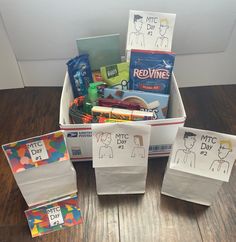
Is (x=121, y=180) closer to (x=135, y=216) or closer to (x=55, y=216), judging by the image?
(x=135, y=216)

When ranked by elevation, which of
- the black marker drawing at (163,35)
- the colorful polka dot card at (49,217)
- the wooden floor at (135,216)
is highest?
the black marker drawing at (163,35)

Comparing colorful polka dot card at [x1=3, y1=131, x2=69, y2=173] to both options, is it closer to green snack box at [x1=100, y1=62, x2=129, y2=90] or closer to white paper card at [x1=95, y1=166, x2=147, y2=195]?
white paper card at [x1=95, y1=166, x2=147, y2=195]

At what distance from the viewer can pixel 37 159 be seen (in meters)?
0.76

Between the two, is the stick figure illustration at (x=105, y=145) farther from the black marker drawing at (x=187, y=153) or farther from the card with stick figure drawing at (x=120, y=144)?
the black marker drawing at (x=187, y=153)

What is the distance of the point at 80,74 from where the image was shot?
1031 mm

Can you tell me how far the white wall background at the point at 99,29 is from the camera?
1045mm

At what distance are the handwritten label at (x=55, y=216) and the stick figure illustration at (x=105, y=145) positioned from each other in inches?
8.9

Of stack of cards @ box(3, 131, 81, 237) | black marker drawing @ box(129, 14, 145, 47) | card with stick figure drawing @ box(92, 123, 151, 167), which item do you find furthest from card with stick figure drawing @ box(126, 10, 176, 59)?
stack of cards @ box(3, 131, 81, 237)

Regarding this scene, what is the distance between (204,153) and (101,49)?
568mm

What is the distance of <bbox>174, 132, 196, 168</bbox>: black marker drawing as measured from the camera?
29.9 inches

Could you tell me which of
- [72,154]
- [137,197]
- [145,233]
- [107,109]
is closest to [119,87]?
[107,109]

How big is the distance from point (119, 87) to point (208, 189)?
1.58 ft

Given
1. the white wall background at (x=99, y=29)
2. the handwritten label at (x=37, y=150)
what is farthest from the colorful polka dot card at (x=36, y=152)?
the white wall background at (x=99, y=29)

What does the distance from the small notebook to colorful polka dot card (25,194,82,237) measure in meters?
0.54
